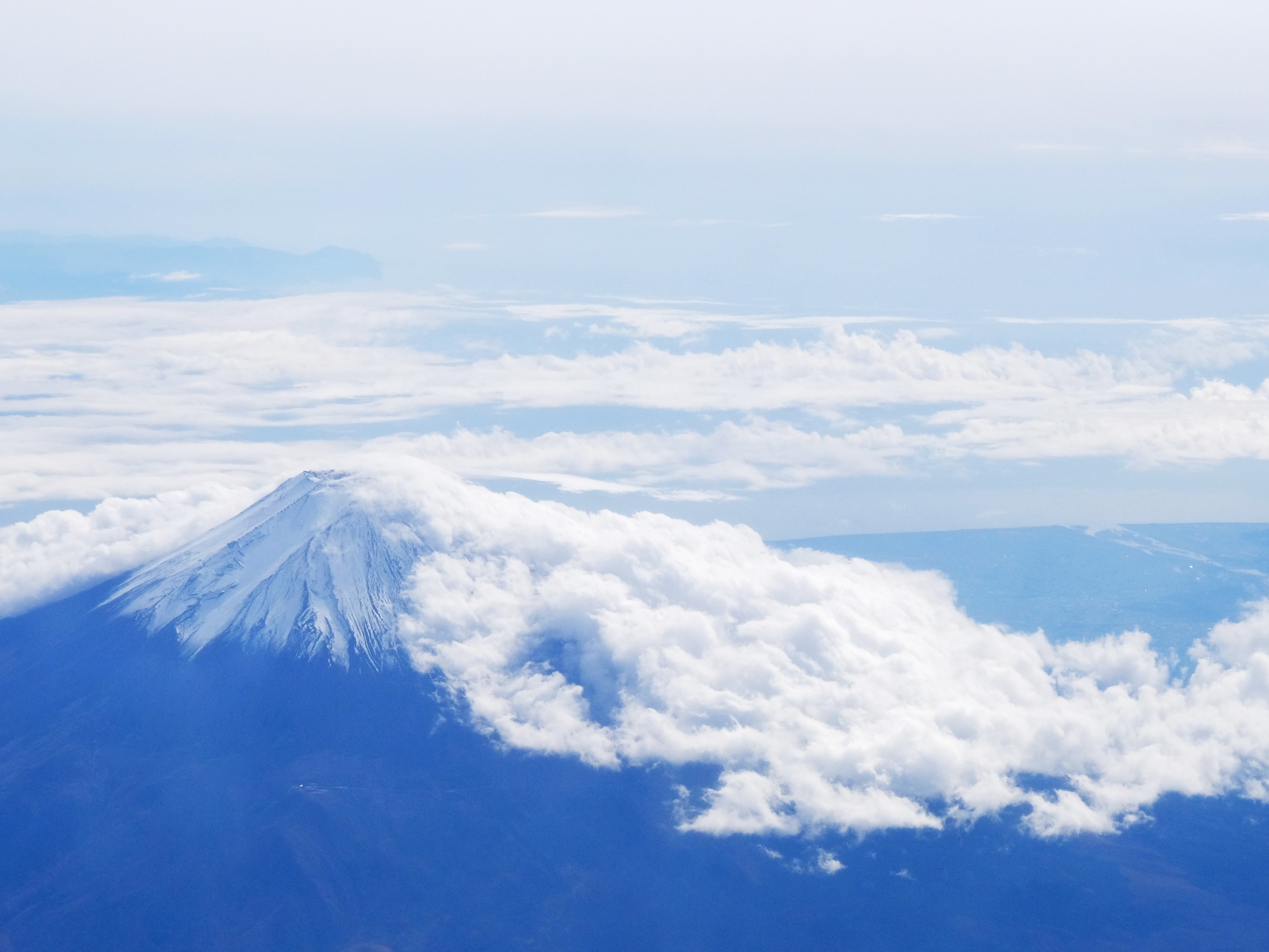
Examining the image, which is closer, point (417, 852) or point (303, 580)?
point (417, 852)

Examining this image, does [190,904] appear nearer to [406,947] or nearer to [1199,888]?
[406,947]

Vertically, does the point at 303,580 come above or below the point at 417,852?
above

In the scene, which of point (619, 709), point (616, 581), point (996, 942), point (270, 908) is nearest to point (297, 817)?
point (270, 908)

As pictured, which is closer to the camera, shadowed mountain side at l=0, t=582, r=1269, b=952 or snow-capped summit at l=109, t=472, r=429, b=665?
shadowed mountain side at l=0, t=582, r=1269, b=952

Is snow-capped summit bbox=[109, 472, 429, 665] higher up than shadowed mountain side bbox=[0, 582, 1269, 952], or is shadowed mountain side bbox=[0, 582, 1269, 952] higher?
snow-capped summit bbox=[109, 472, 429, 665]
